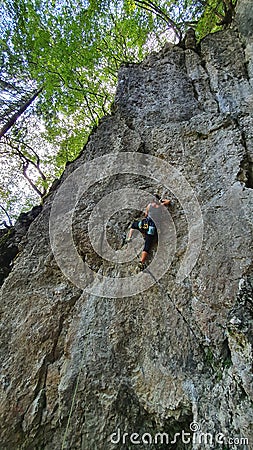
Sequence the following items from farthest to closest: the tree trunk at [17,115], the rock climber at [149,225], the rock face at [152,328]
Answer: the tree trunk at [17,115] → the rock climber at [149,225] → the rock face at [152,328]

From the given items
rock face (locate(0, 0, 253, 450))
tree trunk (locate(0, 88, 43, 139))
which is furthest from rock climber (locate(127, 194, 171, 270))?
tree trunk (locate(0, 88, 43, 139))

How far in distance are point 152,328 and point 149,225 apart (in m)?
1.94

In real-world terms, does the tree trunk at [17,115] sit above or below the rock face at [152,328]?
above

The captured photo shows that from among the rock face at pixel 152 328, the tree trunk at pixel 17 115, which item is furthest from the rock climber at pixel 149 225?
the tree trunk at pixel 17 115

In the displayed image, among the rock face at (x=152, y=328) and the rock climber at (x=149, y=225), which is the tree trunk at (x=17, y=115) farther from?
the rock climber at (x=149, y=225)

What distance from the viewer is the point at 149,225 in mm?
5660

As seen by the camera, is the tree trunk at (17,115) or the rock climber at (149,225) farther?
the tree trunk at (17,115)

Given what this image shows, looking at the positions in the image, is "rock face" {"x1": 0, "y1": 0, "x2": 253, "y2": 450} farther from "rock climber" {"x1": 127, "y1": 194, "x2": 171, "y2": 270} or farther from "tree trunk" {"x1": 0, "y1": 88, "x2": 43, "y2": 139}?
"tree trunk" {"x1": 0, "y1": 88, "x2": 43, "y2": 139}

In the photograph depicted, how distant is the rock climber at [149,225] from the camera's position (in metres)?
5.53

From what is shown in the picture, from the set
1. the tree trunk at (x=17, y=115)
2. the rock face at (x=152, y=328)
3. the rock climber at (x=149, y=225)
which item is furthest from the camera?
the tree trunk at (x=17, y=115)

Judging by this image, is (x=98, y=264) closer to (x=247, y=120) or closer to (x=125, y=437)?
(x=125, y=437)

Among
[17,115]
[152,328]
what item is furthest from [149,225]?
[17,115]

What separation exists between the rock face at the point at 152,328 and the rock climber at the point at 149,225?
0.24 m

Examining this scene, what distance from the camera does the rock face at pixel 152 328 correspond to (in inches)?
153
